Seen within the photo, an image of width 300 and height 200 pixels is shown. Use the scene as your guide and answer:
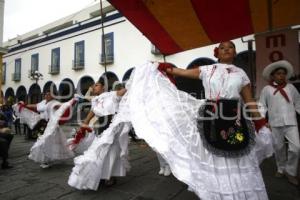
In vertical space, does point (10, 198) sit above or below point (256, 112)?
below

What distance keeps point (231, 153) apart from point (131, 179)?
89.7 inches

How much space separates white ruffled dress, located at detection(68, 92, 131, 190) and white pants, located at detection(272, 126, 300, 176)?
2.26 metres

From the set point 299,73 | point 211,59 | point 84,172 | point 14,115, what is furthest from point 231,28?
point 14,115

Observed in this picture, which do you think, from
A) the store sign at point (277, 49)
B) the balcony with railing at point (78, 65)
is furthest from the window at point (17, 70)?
the store sign at point (277, 49)

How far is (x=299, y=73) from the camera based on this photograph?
5.61 m

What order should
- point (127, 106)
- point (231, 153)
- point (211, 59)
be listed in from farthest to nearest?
point (211, 59), point (127, 106), point (231, 153)

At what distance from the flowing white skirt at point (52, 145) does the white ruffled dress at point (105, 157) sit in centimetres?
178

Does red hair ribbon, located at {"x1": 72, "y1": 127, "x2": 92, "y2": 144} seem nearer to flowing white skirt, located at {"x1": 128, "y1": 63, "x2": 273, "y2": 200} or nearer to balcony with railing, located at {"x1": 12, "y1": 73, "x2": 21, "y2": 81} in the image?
flowing white skirt, located at {"x1": 128, "y1": 63, "x2": 273, "y2": 200}

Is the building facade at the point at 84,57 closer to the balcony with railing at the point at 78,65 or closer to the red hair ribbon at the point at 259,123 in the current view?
the balcony with railing at the point at 78,65

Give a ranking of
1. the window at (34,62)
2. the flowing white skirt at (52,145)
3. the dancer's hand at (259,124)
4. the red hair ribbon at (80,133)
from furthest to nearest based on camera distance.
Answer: the window at (34,62) < the flowing white skirt at (52,145) < the red hair ribbon at (80,133) < the dancer's hand at (259,124)

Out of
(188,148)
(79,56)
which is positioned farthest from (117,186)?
(79,56)

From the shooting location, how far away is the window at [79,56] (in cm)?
2123

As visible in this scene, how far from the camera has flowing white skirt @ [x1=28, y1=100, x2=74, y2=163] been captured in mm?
5262

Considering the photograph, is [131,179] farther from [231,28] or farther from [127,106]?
[231,28]
